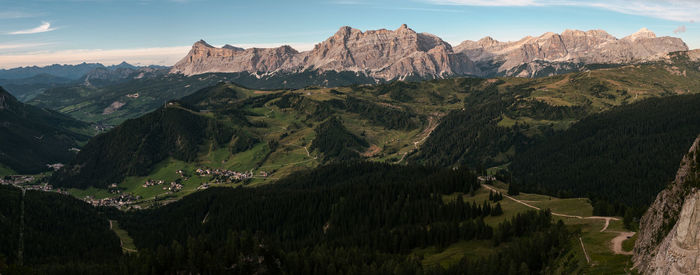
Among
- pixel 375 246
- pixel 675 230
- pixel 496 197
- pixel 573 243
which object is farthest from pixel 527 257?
pixel 496 197

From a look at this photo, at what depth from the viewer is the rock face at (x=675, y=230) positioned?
51.6 metres

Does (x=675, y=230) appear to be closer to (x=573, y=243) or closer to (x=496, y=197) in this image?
(x=573, y=243)

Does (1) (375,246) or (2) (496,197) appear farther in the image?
(2) (496,197)

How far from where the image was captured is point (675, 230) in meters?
55.1

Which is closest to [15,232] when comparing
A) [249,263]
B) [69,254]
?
[69,254]

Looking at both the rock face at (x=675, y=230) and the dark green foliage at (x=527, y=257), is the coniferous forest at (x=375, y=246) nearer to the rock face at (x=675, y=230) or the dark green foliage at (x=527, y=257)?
the dark green foliage at (x=527, y=257)

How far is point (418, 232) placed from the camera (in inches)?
5551

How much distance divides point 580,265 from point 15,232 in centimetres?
21667

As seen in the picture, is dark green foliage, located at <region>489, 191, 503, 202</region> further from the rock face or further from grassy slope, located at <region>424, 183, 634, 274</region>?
the rock face

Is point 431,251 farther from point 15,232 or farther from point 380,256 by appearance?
point 15,232

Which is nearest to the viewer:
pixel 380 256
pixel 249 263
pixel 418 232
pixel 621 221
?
pixel 621 221

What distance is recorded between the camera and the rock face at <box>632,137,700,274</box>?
169ft

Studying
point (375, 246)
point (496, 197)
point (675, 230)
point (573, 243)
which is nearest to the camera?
point (675, 230)

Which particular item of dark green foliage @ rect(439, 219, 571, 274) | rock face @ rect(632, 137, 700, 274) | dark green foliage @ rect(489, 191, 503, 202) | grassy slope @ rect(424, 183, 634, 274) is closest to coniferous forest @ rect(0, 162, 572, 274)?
dark green foliage @ rect(439, 219, 571, 274)
